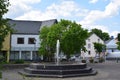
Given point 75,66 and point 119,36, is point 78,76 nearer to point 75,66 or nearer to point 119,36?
point 75,66

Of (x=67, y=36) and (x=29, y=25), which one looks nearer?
(x=67, y=36)

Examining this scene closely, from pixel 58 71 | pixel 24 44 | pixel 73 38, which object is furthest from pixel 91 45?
pixel 58 71

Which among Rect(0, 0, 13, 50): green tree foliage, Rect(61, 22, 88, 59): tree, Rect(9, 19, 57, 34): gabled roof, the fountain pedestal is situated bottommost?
the fountain pedestal

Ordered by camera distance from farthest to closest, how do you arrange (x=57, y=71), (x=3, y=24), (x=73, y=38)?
(x=73, y=38), (x=57, y=71), (x=3, y=24)

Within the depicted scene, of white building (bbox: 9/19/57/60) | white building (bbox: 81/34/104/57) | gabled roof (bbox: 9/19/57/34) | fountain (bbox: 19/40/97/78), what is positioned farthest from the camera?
white building (bbox: 81/34/104/57)

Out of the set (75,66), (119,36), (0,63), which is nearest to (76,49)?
(75,66)

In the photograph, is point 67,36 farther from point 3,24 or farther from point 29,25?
point 3,24

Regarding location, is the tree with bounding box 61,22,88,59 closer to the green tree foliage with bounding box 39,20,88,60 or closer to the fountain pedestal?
the green tree foliage with bounding box 39,20,88,60

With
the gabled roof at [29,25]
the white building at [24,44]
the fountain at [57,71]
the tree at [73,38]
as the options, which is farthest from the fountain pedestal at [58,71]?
the gabled roof at [29,25]

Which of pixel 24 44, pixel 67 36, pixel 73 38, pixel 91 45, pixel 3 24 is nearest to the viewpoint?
pixel 3 24

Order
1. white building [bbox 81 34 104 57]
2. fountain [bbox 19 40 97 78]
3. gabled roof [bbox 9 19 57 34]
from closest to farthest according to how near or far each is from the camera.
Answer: fountain [bbox 19 40 97 78]
gabled roof [bbox 9 19 57 34]
white building [bbox 81 34 104 57]

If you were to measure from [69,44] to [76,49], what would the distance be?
1.80 m

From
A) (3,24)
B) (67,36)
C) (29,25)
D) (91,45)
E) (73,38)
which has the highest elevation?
(29,25)

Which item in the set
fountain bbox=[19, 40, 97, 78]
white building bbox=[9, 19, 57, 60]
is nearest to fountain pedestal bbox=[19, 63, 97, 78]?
fountain bbox=[19, 40, 97, 78]
